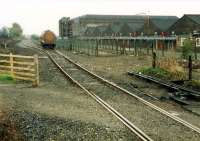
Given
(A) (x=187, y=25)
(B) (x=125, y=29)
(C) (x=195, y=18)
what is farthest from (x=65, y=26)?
(C) (x=195, y=18)

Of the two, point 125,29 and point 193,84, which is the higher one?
point 125,29

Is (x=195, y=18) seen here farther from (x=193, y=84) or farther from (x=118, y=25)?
(x=118, y=25)

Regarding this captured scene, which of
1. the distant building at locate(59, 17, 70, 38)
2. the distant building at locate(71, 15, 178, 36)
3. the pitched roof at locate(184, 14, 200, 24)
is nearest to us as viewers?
the pitched roof at locate(184, 14, 200, 24)

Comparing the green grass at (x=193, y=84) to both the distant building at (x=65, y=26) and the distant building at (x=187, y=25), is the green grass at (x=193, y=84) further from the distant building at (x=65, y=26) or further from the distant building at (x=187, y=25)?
the distant building at (x=65, y=26)

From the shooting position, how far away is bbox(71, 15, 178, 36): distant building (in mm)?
77000

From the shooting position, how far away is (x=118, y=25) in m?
106

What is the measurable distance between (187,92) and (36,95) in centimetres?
580

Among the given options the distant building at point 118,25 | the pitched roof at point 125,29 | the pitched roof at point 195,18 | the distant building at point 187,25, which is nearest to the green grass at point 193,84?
the distant building at point 187,25

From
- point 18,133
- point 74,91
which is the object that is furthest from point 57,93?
point 18,133

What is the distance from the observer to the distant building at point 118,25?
77000 mm

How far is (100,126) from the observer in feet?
35.5

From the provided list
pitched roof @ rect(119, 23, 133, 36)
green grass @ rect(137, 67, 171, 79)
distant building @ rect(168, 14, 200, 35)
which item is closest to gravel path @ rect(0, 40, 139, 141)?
green grass @ rect(137, 67, 171, 79)

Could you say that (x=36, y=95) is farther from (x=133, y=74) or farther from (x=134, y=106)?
(x=133, y=74)

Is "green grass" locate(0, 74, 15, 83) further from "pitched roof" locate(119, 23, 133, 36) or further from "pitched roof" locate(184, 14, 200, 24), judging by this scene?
"pitched roof" locate(119, 23, 133, 36)
